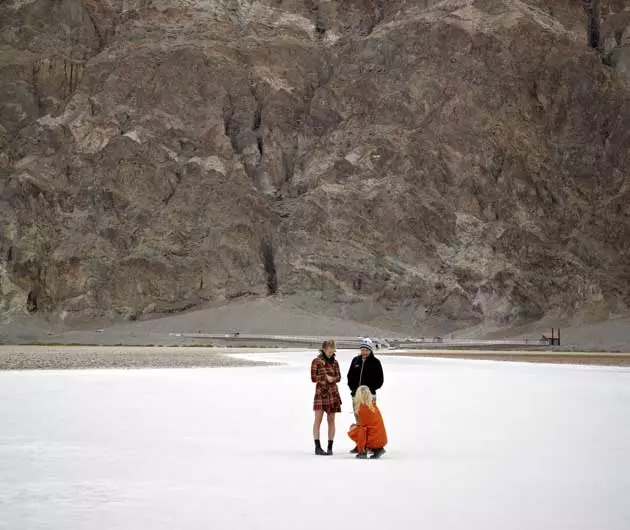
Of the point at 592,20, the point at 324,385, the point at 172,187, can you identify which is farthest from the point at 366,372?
Answer: the point at 592,20

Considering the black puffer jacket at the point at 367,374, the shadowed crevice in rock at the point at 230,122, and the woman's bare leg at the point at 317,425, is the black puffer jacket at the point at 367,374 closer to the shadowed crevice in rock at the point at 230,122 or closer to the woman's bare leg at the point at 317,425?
the woman's bare leg at the point at 317,425

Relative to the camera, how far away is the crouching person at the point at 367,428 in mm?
11328

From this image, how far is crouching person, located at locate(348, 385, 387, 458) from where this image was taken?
37.2 feet

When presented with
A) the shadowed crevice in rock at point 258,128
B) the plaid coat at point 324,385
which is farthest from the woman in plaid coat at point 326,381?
the shadowed crevice in rock at point 258,128

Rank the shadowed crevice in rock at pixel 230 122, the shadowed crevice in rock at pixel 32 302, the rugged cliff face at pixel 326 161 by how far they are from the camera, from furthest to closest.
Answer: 1. the shadowed crevice in rock at pixel 230 122
2. the rugged cliff face at pixel 326 161
3. the shadowed crevice in rock at pixel 32 302

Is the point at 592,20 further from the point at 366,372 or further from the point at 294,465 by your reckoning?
the point at 294,465

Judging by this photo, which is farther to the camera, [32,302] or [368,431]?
[32,302]

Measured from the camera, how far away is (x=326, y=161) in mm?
93438

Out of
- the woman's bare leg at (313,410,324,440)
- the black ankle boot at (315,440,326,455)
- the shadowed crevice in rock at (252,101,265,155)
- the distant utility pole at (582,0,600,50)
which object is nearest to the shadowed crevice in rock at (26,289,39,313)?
the shadowed crevice in rock at (252,101,265,155)

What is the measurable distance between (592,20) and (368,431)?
98082 mm

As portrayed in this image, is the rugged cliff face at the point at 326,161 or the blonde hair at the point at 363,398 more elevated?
the rugged cliff face at the point at 326,161

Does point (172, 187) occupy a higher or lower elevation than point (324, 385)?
higher

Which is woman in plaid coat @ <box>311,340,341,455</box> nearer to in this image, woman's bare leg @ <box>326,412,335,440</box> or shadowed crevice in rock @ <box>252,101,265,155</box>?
woman's bare leg @ <box>326,412,335,440</box>

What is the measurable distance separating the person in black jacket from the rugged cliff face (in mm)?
72155
